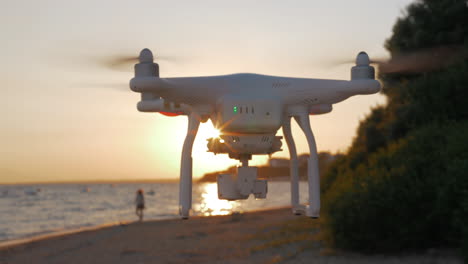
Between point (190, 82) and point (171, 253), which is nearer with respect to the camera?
point (190, 82)

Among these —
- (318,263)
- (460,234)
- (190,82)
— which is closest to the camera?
(190,82)

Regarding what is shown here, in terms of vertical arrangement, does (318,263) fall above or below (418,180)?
below

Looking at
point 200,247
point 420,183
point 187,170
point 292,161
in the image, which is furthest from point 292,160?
point 200,247

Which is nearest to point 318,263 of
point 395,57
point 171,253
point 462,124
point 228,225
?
point 462,124

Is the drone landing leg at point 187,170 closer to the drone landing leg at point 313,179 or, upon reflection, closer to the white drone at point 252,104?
the white drone at point 252,104

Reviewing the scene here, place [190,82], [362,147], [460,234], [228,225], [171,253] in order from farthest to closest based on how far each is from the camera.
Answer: [228,225]
[171,253]
[362,147]
[460,234]
[190,82]

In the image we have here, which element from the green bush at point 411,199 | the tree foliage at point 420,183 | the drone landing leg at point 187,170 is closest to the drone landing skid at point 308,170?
the drone landing leg at point 187,170

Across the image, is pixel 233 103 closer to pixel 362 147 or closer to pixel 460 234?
pixel 460 234

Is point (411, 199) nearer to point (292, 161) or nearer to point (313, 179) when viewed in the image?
point (292, 161)
